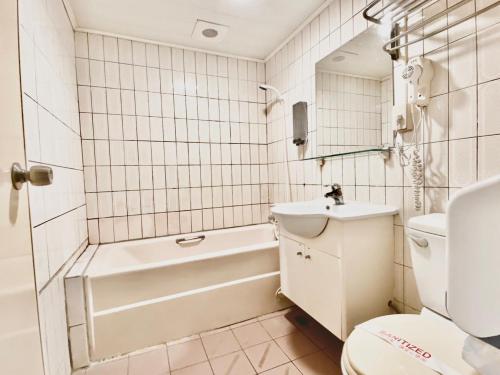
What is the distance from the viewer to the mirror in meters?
1.44

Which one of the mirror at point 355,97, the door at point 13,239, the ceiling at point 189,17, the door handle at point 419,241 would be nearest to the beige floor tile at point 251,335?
the door handle at point 419,241

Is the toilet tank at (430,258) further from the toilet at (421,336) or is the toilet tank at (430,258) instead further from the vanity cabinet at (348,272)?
the vanity cabinet at (348,272)

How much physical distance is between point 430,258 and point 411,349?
1.19 feet

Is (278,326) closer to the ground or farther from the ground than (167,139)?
closer to the ground

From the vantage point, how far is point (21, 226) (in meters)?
0.56

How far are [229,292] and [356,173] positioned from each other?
1.18m

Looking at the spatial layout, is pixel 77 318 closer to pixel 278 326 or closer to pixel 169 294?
pixel 169 294

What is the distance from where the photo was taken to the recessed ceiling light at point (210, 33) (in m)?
Result: 2.01

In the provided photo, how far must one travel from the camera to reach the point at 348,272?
1236mm

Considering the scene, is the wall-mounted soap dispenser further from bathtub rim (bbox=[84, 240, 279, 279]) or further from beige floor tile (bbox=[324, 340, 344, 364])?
beige floor tile (bbox=[324, 340, 344, 364])

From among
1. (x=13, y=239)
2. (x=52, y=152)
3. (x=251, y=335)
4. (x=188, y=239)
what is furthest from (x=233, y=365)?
(x=52, y=152)

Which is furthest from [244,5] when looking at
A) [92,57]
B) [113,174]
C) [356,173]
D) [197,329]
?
[197,329]

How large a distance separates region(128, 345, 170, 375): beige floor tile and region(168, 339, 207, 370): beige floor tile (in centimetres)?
4

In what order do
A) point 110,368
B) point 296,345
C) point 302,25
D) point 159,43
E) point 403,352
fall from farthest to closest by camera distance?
point 159,43 → point 302,25 → point 296,345 → point 110,368 → point 403,352
